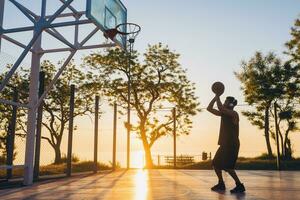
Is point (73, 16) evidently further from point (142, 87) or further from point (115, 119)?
point (142, 87)

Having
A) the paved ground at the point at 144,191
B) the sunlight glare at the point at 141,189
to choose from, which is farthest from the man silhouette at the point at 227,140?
the sunlight glare at the point at 141,189

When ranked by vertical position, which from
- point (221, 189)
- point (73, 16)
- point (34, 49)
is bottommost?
point (221, 189)

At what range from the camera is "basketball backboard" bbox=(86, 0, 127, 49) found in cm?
798

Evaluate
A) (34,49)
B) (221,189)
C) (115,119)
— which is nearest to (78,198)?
(221,189)

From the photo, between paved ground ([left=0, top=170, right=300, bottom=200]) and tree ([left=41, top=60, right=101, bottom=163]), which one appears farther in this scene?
tree ([left=41, top=60, right=101, bottom=163])

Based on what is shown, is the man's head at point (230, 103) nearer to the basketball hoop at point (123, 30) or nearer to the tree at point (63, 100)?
the basketball hoop at point (123, 30)

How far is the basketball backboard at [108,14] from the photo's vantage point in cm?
Result: 798

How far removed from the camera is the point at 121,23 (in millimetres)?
10609

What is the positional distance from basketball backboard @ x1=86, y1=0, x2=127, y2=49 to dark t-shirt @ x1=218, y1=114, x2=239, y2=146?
375 cm

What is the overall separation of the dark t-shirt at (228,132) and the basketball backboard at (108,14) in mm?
3749

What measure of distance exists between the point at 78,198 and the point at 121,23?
6.40 meters

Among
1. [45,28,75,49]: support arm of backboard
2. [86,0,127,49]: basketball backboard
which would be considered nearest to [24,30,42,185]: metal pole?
[45,28,75,49]: support arm of backboard

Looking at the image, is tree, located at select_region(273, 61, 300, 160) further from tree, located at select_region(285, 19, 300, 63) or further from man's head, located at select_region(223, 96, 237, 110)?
man's head, located at select_region(223, 96, 237, 110)

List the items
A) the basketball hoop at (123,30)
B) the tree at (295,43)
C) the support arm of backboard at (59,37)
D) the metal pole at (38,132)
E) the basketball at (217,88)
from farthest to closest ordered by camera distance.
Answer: the tree at (295,43) < the basketball hoop at (123,30) < the metal pole at (38,132) < the support arm of backboard at (59,37) < the basketball at (217,88)
